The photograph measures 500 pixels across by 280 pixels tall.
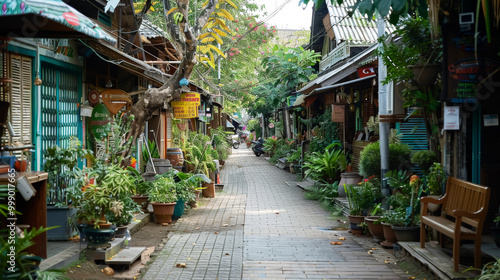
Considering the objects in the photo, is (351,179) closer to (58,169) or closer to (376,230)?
(376,230)

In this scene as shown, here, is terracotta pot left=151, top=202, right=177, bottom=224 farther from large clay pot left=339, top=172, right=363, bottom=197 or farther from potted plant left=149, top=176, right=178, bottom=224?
large clay pot left=339, top=172, right=363, bottom=197

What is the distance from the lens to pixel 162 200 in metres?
10.9

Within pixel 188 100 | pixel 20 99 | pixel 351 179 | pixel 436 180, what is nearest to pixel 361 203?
pixel 436 180

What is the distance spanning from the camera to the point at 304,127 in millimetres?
28797

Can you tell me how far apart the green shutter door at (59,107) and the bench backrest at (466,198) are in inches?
239

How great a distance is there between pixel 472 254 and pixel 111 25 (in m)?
9.04

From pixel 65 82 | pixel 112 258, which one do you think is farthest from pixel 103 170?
pixel 65 82

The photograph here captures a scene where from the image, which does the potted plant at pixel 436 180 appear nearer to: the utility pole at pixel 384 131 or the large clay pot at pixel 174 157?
the utility pole at pixel 384 131

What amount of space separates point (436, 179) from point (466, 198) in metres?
1.25

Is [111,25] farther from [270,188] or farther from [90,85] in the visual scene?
[270,188]

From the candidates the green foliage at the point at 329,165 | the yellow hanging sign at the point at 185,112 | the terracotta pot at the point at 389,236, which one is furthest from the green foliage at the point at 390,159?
the yellow hanging sign at the point at 185,112

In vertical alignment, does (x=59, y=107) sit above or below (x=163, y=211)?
above

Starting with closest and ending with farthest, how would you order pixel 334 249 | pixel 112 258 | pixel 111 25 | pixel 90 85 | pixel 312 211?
pixel 112 258, pixel 334 249, pixel 90 85, pixel 111 25, pixel 312 211

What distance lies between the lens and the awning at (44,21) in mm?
4746
